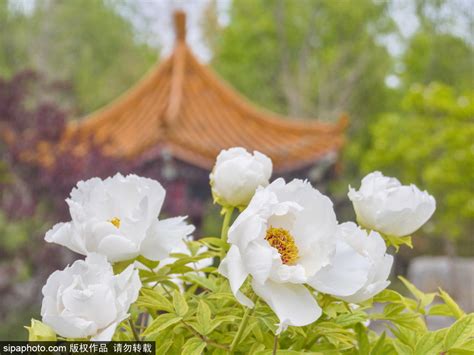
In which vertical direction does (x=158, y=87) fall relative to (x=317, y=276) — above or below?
above

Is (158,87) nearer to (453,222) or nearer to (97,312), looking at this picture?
(453,222)

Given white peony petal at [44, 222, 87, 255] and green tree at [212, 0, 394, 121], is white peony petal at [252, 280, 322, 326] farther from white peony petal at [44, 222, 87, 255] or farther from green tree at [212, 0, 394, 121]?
green tree at [212, 0, 394, 121]

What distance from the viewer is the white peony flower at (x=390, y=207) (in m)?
0.53

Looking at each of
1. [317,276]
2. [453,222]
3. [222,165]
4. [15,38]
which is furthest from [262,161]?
[15,38]

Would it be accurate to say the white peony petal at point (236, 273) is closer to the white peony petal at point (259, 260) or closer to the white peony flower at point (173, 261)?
the white peony petal at point (259, 260)

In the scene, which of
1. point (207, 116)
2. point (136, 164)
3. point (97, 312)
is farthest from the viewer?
point (207, 116)

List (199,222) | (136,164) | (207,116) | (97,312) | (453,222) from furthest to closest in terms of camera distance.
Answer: (453,222)
(207,116)
(136,164)
(199,222)
(97,312)

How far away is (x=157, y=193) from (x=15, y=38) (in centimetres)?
1148

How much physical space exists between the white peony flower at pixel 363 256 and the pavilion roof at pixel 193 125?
12.2ft

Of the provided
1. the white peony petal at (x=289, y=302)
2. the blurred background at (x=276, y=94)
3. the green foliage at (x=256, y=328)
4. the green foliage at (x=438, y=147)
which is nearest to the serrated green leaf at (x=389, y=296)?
the green foliage at (x=256, y=328)

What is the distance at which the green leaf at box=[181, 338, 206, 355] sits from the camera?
459 mm

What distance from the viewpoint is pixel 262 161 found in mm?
550

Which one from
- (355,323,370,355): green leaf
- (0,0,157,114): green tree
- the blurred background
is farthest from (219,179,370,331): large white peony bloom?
(0,0,157,114): green tree

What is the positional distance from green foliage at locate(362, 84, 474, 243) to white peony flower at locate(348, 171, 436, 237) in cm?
440
